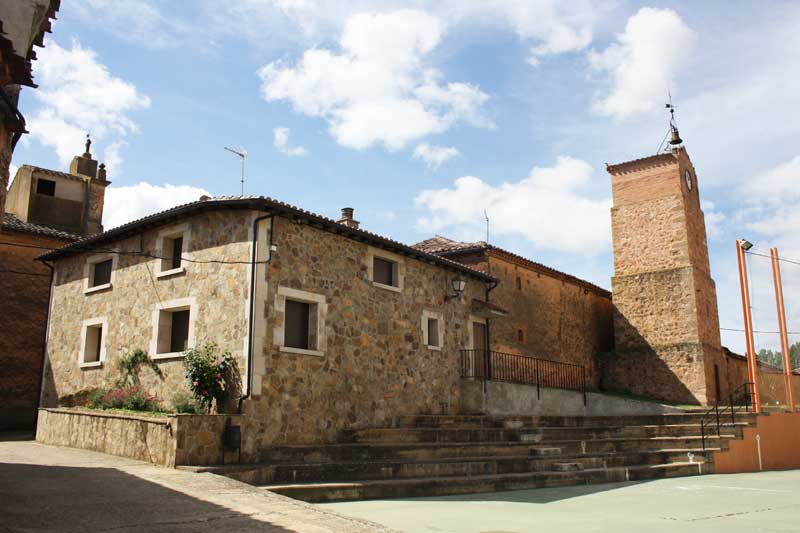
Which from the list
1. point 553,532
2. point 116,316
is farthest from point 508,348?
point 553,532

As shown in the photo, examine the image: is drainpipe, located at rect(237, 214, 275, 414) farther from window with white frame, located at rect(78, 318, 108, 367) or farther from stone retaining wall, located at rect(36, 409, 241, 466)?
window with white frame, located at rect(78, 318, 108, 367)

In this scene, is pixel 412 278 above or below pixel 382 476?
above

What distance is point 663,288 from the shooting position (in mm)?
24719

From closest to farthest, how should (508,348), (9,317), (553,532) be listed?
(553,532) < (9,317) < (508,348)

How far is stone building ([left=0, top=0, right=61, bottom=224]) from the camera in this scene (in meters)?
6.73

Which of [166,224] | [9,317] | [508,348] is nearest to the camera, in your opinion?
[166,224]

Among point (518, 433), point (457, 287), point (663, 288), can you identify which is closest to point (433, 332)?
point (457, 287)

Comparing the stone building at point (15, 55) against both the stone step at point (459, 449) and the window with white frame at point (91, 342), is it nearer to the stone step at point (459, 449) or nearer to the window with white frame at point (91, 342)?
the stone step at point (459, 449)

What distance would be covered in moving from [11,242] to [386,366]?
42.2ft

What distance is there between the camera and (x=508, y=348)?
20.5 metres

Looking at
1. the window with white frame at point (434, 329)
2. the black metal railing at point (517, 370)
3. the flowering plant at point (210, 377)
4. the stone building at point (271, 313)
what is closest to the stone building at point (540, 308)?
the black metal railing at point (517, 370)

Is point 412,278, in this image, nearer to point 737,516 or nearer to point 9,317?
point 737,516

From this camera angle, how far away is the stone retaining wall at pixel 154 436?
970 centimetres

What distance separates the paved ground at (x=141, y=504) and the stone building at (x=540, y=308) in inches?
472
